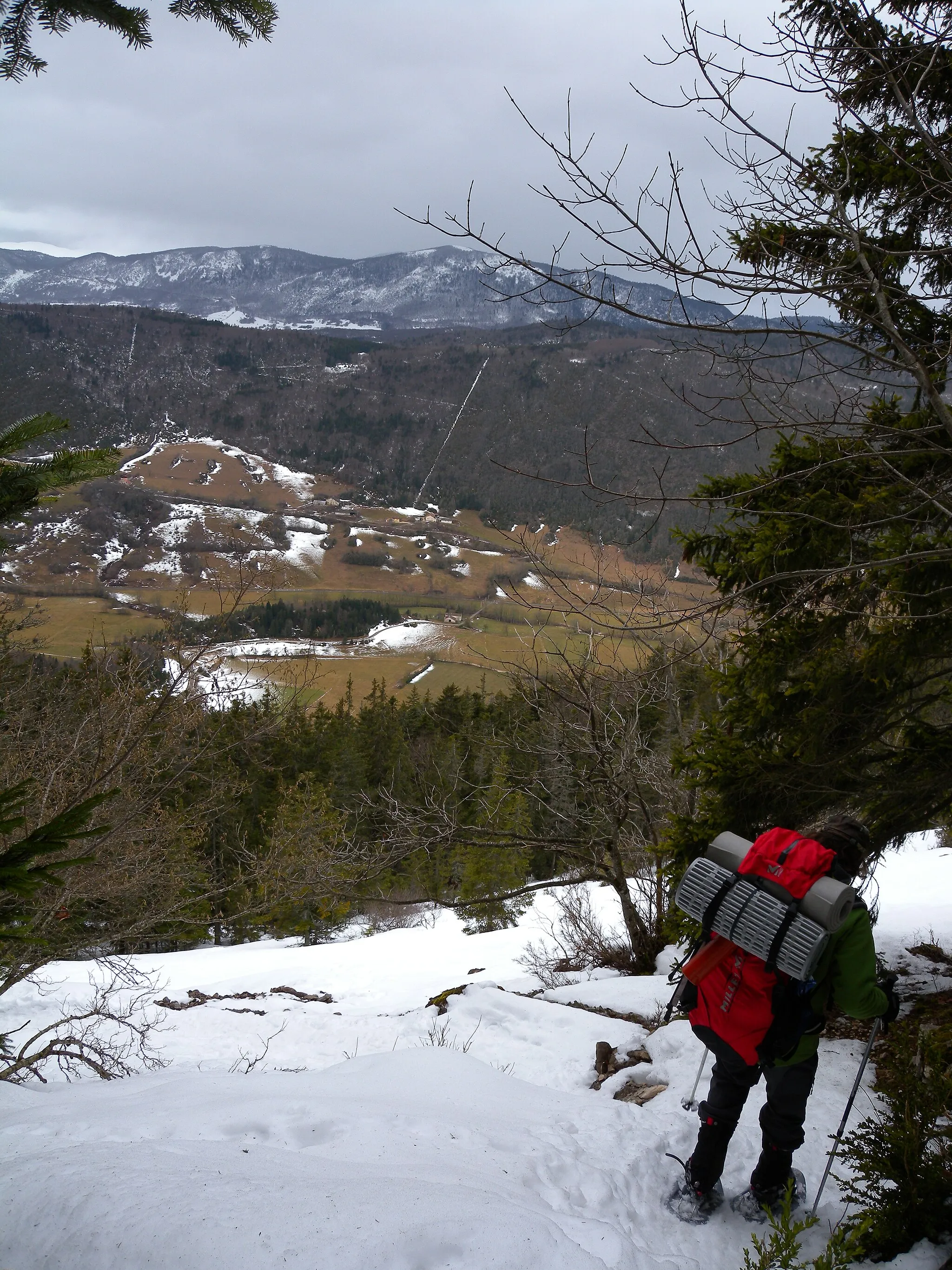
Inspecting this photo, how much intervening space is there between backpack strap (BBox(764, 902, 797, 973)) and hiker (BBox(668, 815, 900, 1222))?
18 cm

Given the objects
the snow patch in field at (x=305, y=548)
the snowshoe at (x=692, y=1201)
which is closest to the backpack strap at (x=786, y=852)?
the snowshoe at (x=692, y=1201)

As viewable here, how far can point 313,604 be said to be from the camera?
3627 inches

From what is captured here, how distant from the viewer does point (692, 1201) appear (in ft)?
10.1

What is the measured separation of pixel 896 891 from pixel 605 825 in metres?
7.70

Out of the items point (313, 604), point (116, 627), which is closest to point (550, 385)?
point (313, 604)

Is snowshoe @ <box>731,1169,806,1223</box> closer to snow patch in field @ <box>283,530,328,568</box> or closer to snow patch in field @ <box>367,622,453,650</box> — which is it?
snow patch in field @ <box>367,622,453,650</box>

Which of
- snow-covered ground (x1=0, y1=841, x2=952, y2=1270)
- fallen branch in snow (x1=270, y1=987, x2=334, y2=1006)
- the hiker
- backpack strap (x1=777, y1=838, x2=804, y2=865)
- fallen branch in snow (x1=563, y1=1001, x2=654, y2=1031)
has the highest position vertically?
backpack strap (x1=777, y1=838, x2=804, y2=865)

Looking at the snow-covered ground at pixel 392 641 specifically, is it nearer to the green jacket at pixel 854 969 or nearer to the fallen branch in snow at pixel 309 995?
the fallen branch in snow at pixel 309 995

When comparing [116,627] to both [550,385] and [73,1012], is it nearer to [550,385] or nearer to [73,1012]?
[73,1012]

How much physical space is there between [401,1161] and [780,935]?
1.80m

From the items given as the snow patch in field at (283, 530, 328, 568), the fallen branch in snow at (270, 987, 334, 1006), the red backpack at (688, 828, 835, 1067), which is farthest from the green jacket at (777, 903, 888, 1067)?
the snow patch in field at (283, 530, 328, 568)

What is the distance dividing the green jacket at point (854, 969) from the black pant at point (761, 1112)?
1.24ft

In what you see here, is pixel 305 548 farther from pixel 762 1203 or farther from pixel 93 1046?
pixel 762 1203

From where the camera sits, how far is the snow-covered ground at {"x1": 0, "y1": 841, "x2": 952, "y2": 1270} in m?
2.19
